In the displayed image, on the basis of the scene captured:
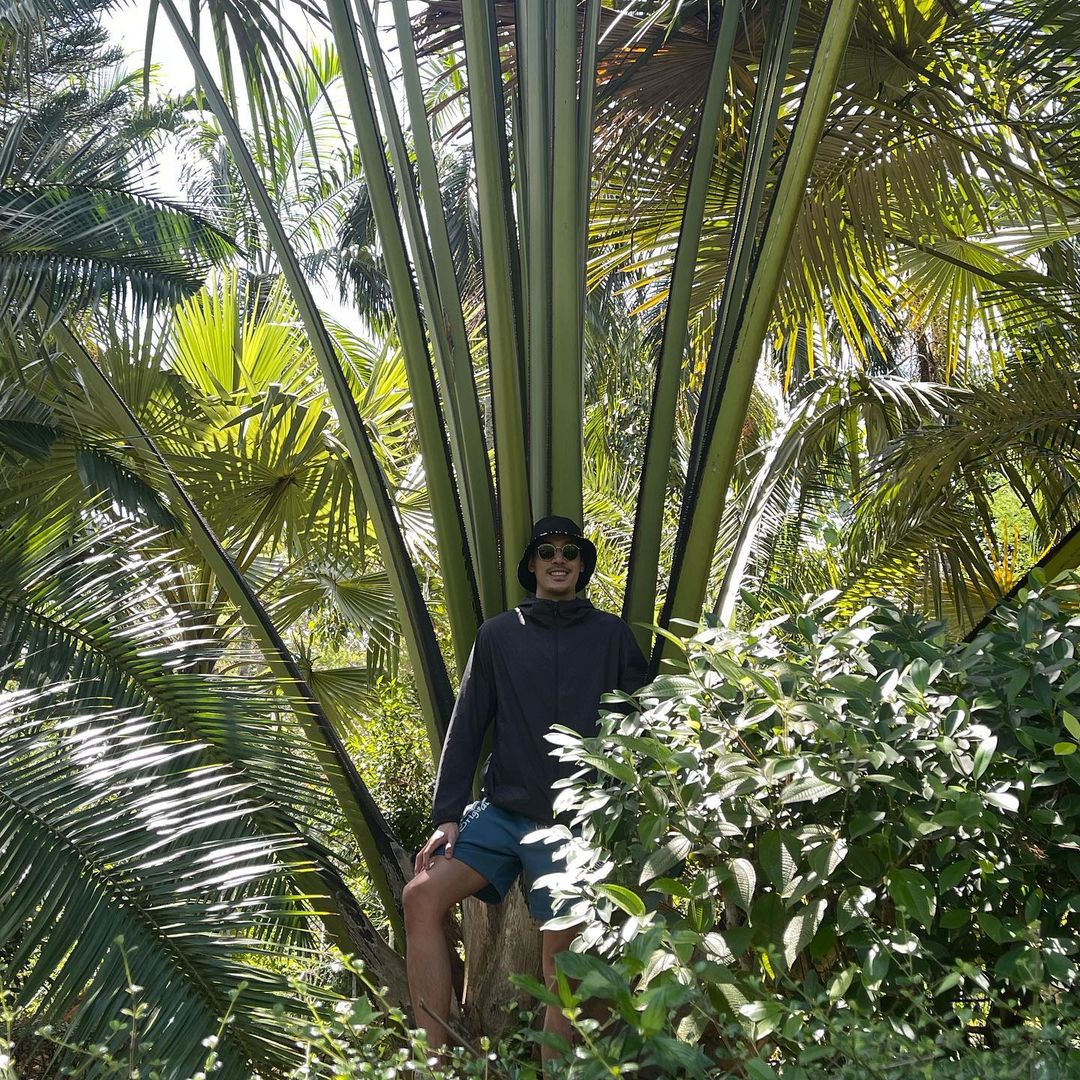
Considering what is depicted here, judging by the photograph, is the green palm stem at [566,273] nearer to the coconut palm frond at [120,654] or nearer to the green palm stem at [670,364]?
the green palm stem at [670,364]

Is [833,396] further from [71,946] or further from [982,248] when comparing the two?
[71,946]

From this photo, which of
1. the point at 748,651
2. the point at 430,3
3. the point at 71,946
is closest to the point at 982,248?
the point at 430,3

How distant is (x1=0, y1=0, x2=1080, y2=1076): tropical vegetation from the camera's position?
2.37 metres

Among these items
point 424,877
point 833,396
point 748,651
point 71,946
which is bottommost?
point 71,946

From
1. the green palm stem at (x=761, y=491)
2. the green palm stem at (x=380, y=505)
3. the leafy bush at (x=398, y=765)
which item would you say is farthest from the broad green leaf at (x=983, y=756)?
the leafy bush at (x=398, y=765)

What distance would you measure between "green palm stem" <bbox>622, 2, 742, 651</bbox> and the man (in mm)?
A: 193

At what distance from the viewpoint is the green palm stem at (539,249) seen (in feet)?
10.9

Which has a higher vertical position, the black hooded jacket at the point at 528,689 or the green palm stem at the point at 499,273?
the green palm stem at the point at 499,273

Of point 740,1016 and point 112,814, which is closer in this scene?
point 740,1016

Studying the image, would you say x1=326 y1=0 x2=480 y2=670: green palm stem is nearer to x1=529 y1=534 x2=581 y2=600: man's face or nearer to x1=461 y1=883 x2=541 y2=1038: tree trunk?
x1=529 y1=534 x2=581 y2=600: man's face

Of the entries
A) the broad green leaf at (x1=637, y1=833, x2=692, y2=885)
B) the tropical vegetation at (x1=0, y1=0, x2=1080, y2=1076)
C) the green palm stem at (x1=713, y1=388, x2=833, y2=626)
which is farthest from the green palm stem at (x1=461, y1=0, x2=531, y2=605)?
the broad green leaf at (x1=637, y1=833, x2=692, y2=885)

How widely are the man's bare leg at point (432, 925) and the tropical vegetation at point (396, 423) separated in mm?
210

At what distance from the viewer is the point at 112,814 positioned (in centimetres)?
241

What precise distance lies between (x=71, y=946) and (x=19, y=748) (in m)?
0.46
